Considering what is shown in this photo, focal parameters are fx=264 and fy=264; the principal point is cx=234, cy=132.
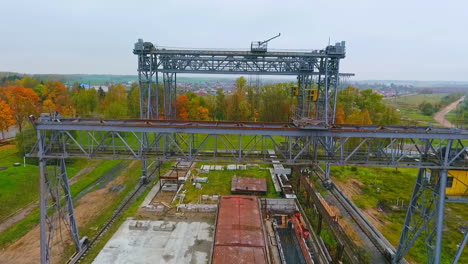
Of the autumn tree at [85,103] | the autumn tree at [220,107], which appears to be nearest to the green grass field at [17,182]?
the autumn tree at [85,103]

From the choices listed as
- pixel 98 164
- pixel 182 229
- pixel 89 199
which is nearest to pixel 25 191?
pixel 89 199

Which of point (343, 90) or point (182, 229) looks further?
point (343, 90)

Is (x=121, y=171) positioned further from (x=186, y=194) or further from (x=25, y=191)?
(x=186, y=194)

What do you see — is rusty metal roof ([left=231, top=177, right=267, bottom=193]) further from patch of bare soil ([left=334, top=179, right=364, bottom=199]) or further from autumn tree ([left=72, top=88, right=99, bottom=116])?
autumn tree ([left=72, top=88, right=99, bottom=116])

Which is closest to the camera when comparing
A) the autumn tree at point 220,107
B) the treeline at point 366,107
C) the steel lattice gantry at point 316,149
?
the steel lattice gantry at point 316,149

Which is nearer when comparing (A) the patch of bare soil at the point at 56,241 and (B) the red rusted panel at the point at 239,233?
(B) the red rusted panel at the point at 239,233

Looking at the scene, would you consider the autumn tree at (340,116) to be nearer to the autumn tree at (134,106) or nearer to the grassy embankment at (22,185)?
the grassy embankment at (22,185)
